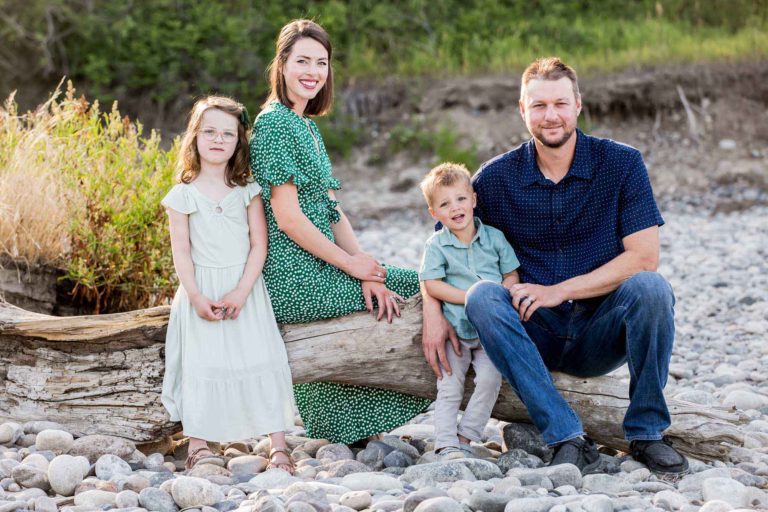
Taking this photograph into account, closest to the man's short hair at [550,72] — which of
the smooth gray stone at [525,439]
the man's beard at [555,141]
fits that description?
the man's beard at [555,141]

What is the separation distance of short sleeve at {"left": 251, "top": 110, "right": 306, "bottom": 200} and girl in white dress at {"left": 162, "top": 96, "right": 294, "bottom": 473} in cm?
7

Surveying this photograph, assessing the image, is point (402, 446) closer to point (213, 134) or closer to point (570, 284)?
point (570, 284)

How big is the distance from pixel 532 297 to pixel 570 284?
0.17m

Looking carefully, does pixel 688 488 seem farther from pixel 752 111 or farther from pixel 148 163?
pixel 752 111

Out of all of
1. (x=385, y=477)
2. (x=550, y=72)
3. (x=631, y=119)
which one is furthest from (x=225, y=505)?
(x=631, y=119)

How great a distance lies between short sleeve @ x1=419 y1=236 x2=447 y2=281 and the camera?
3.67 m

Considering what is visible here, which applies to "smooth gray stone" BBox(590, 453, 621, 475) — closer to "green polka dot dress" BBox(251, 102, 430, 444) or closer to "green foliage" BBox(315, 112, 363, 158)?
"green polka dot dress" BBox(251, 102, 430, 444)

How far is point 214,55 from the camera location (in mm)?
11633

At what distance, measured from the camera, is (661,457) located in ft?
11.0

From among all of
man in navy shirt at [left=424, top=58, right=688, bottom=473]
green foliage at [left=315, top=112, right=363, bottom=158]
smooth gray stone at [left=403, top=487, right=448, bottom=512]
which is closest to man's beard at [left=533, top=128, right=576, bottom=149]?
man in navy shirt at [left=424, top=58, right=688, bottom=473]

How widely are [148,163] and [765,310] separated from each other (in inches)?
162

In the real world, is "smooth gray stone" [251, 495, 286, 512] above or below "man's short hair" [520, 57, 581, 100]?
below

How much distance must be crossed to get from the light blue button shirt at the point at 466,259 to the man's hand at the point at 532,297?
0.15 meters

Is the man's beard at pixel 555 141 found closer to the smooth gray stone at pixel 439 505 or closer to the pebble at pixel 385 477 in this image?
the pebble at pixel 385 477
